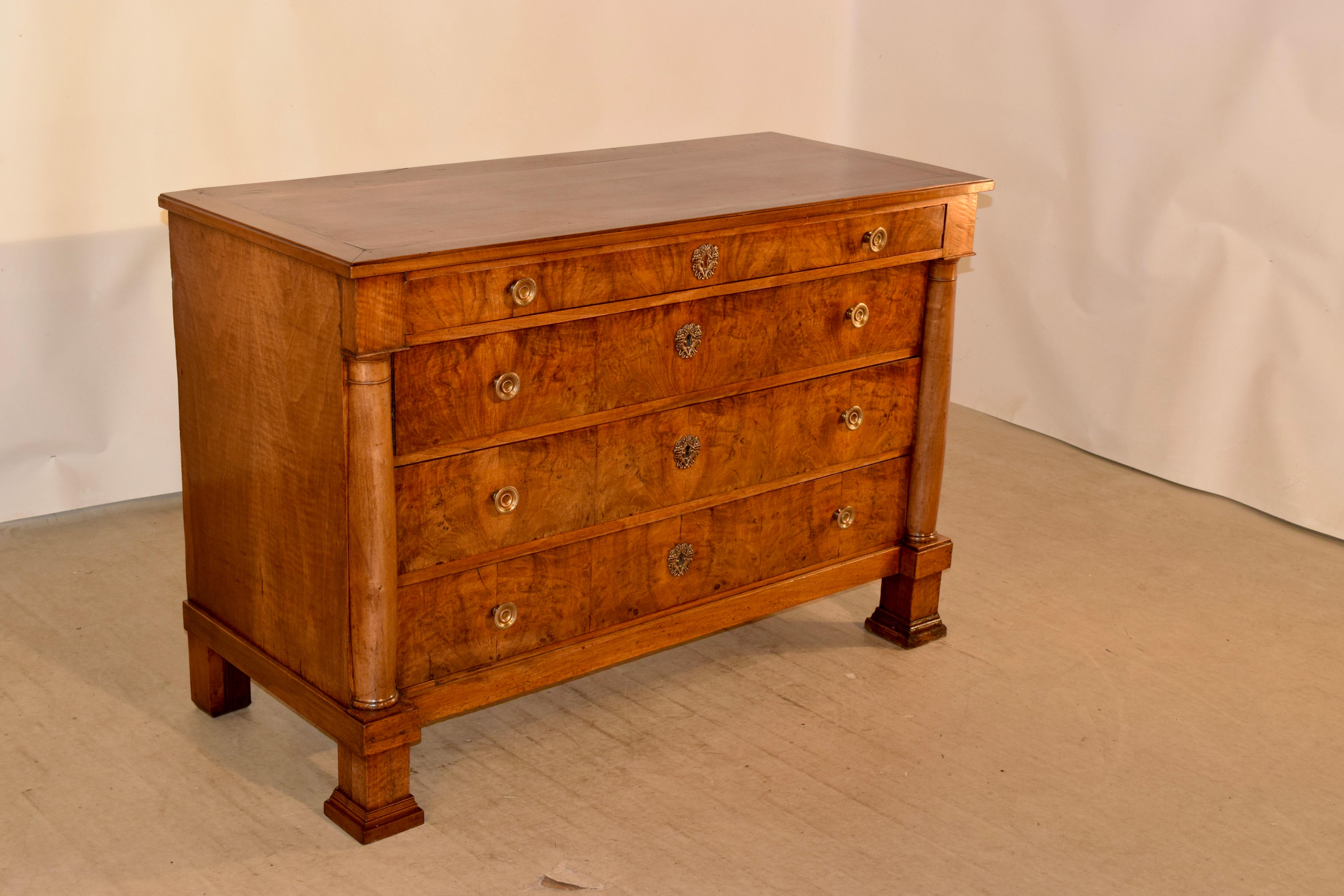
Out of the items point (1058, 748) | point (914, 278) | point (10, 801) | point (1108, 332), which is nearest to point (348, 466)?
point (10, 801)

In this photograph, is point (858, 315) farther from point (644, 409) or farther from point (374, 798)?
point (374, 798)

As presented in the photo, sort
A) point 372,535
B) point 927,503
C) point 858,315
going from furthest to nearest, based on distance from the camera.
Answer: point 927,503 → point 858,315 → point 372,535

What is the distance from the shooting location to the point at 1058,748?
2840mm

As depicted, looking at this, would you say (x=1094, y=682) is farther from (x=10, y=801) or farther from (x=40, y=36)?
(x=40, y=36)

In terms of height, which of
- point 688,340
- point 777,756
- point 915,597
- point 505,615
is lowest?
point 777,756

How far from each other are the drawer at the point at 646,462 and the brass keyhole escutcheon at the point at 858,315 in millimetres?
110

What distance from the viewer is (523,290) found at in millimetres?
2346

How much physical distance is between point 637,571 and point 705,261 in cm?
58

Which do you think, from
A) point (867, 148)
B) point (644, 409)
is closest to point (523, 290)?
point (644, 409)

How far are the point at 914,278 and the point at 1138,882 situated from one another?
123cm

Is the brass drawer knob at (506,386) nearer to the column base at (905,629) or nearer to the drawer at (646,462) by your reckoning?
the drawer at (646,462)

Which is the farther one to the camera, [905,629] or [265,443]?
[905,629]

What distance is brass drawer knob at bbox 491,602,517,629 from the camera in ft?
8.29

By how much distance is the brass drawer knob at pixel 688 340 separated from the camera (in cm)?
262
